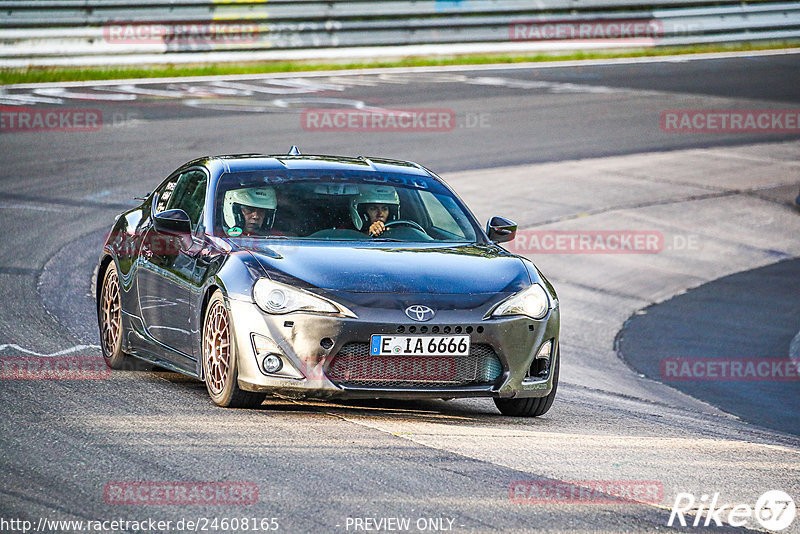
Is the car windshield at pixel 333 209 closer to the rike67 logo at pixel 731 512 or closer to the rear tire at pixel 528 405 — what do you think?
the rear tire at pixel 528 405

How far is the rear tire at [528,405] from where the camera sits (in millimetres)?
7777

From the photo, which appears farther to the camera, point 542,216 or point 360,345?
point 542,216

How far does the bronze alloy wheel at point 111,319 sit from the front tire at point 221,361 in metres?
1.44

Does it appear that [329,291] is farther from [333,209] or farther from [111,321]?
[111,321]

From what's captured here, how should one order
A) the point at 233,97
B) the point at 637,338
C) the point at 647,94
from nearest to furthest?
the point at 637,338
the point at 233,97
the point at 647,94

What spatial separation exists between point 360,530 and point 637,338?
8.18 m

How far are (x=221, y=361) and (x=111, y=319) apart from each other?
197 cm

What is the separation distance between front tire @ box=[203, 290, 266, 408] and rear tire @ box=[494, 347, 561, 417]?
1.49 m

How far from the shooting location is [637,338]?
13.0 metres

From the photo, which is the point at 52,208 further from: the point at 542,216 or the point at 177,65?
the point at 177,65

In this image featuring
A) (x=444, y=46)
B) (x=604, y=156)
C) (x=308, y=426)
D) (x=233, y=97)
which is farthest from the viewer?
(x=444, y=46)

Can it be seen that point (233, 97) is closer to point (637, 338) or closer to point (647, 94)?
point (647, 94)

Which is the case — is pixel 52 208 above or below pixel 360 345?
below

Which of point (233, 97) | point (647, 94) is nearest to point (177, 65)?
point (233, 97)
